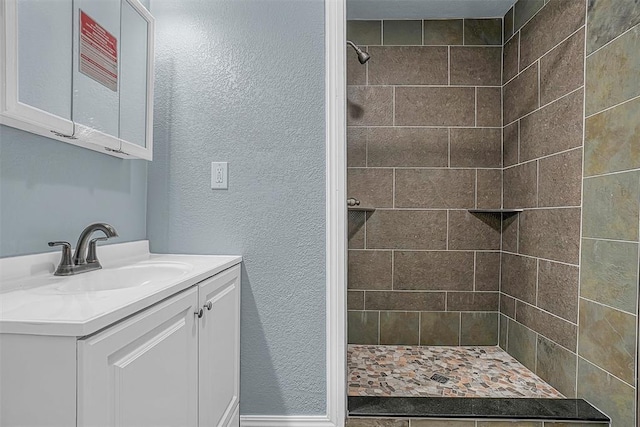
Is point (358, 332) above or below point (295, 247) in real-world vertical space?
below

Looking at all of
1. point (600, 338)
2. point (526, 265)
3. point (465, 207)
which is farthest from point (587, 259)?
point (465, 207)

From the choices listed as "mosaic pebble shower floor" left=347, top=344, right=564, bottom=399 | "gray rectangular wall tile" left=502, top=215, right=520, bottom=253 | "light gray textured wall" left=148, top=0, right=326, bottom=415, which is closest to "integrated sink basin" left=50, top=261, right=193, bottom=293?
"light gray textured wall" left=148, top=0, right=326, bottom=415

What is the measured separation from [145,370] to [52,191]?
26.9 inches

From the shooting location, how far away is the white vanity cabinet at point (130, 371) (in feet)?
2.16

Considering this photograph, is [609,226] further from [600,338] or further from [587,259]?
[600,338]

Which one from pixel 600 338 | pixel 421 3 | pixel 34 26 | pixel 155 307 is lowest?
pixel 600 338

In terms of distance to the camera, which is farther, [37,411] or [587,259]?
[587,259]

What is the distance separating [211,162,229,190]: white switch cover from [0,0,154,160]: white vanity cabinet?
0.90ft

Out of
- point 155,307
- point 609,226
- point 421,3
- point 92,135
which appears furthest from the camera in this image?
point 421,3

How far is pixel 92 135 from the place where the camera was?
4.26 ft

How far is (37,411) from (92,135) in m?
0.90

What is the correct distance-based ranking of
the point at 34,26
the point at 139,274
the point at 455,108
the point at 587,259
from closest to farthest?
the point at 34,26
the point at 139,274
the point at 587,259
the point at 455,108

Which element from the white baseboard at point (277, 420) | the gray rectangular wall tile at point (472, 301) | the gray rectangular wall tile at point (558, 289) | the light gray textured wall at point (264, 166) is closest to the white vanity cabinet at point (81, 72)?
the light gray textured wall at point (264, 166)

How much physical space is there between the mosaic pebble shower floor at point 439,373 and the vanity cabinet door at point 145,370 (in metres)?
1.03
